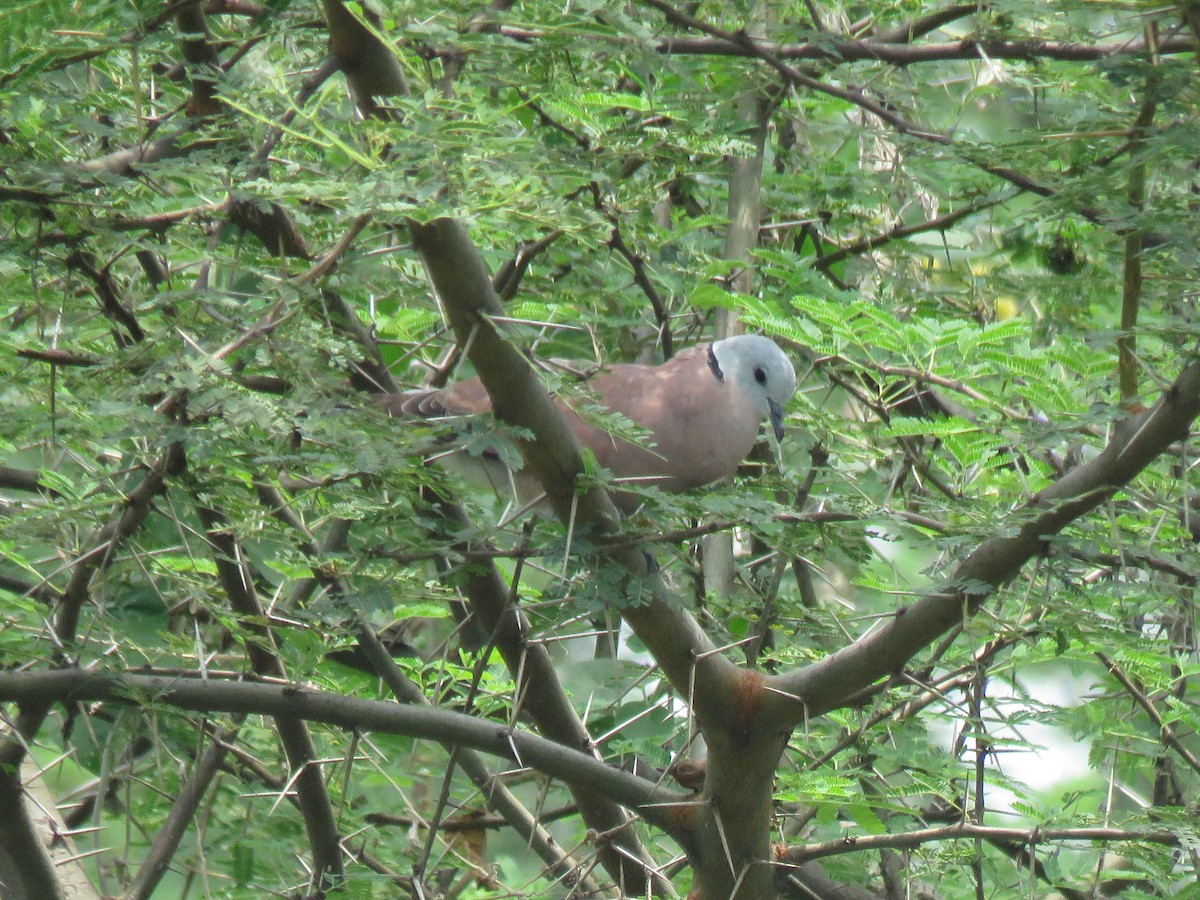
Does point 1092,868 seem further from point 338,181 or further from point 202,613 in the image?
point 338,181

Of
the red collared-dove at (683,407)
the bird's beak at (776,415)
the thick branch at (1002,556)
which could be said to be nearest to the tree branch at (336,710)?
the thick branch at (1002,556)

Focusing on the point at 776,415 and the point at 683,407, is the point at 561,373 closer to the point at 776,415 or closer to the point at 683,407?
the point at 683,407

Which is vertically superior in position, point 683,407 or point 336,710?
point 683,407

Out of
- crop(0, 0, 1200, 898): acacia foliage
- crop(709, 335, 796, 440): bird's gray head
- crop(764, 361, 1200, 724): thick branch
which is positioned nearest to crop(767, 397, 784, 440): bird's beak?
crop(709, 335, 796, 440): bird's gray head

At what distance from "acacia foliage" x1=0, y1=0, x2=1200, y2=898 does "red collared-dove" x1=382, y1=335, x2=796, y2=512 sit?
15 centimetres

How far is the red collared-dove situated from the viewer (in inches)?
141

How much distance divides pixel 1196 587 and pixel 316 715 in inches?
76.9

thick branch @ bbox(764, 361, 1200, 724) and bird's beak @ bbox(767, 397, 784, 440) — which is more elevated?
bird's beak @ bbox(767, 397, 784, 440)

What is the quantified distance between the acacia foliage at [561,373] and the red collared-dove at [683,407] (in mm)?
147

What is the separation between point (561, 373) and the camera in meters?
2.55

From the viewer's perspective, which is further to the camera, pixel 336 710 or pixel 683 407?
pixel 683 407

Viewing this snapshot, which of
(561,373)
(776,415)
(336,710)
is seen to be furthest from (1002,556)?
(776,415)

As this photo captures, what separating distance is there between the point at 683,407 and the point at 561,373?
1.19 metres

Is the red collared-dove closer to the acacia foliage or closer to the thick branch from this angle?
the acacia foliage
